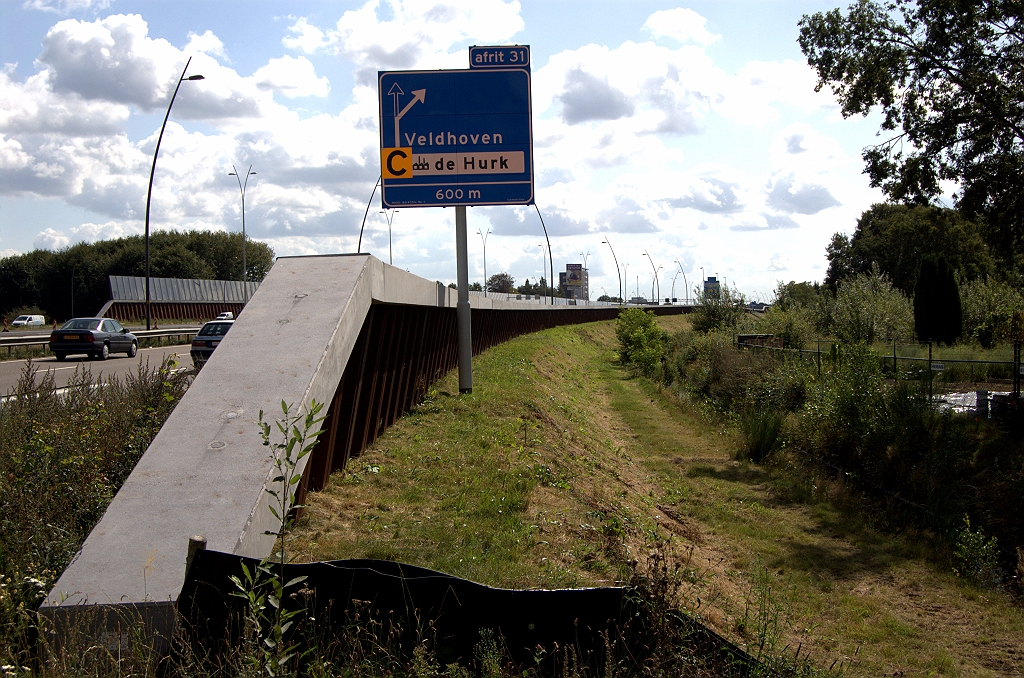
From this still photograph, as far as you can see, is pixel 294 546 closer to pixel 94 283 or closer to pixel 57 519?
pixel 57 519

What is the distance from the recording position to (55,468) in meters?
4.91

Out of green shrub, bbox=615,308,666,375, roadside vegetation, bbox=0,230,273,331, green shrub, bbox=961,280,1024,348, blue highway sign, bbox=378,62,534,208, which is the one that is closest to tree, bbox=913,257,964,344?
green shrub, bbox=961,280,1024,348

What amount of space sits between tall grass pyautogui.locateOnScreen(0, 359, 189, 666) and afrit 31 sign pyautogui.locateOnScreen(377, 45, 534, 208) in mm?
5867

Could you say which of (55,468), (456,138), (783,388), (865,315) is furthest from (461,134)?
(865,315)

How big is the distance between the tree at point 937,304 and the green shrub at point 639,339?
11630 millimetres

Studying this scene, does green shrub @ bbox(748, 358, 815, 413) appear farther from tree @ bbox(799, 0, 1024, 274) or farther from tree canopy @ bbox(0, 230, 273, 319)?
tree canopy @ bbox(0, 230, 273, 319)

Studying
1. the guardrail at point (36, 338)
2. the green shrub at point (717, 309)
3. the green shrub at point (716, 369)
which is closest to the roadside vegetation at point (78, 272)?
the guardrail at point (36, 338)

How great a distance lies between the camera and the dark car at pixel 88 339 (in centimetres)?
2617

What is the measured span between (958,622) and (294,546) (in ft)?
24.6

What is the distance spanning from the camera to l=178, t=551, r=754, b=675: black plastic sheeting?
135 inches

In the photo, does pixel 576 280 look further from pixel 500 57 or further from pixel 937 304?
pixel 500 57

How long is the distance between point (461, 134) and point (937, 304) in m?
32.0

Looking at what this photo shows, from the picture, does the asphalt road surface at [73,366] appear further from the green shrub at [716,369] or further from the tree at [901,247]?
the tree at [901,247]

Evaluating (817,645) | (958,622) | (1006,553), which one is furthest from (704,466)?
(817,645)
